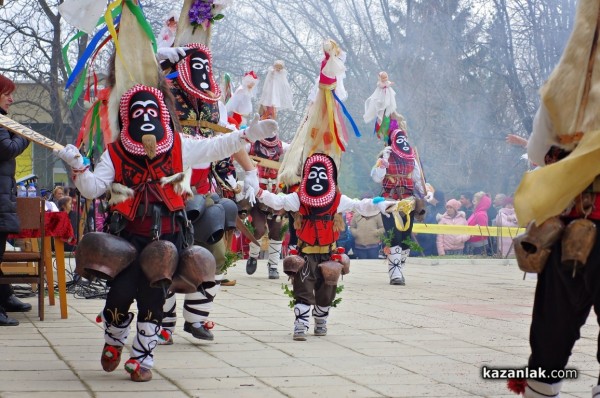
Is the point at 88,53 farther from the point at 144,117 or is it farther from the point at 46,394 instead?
the point at 46,394

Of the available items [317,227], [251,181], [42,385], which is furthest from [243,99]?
[42,385]

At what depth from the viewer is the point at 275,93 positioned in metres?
13.2

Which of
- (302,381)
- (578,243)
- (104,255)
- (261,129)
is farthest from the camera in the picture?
(261,129)

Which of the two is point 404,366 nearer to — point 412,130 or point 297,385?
point 297,385

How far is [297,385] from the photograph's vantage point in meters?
5.66

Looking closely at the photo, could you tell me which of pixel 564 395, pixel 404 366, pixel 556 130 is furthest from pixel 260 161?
pixel 556 130

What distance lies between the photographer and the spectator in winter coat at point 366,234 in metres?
17.7

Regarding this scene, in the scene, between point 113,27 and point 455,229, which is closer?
point 113,27

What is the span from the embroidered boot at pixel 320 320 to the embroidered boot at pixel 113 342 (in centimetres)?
228

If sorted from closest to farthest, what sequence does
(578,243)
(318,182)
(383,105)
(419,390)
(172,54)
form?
(578,243), (419,390), (172,54), (318,182), (383,105)

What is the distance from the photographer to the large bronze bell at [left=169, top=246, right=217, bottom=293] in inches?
234

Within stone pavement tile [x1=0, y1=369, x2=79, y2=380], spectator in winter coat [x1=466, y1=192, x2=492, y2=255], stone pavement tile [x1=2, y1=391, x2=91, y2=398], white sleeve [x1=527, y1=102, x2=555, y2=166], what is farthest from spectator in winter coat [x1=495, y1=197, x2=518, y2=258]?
white sleeve [x1=527, y1=102, x2=555, y2=166]

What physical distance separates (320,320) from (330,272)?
416 millimetres

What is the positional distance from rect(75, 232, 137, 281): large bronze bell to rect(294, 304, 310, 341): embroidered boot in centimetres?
213
